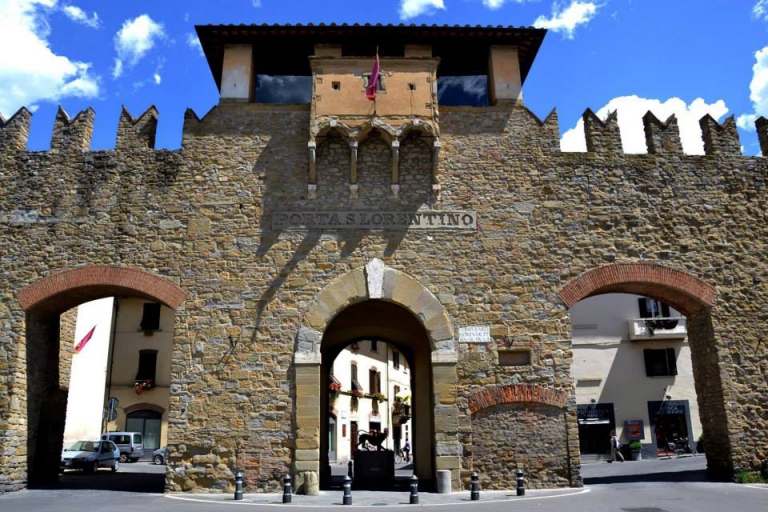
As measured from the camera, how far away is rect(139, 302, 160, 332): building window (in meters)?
26.1

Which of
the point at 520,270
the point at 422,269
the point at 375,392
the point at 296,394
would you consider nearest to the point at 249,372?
the point at 296,394

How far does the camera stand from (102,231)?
38.3 feet

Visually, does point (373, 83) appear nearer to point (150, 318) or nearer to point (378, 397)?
point (150, 318)

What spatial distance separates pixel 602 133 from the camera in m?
12.6

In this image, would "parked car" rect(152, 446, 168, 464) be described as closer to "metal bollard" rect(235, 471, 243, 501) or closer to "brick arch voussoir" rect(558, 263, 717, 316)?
"metal bollard" rect(235, 471, 243, 501)

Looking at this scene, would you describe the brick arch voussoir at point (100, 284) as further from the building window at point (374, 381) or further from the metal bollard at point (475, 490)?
the building window at point (374, 381)

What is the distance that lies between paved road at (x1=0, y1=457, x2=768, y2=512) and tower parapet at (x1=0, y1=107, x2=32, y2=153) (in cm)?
678

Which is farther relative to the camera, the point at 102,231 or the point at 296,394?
the point at 102,231

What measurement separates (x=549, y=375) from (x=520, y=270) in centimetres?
206

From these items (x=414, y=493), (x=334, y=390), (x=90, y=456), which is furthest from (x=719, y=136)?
(x=90, y=456)

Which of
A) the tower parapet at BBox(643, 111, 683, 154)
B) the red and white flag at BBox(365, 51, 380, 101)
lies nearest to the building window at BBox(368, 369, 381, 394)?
the red and white flag at BBox(365, 51, 380, 101)

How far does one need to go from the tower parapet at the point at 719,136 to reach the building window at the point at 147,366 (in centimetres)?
2215

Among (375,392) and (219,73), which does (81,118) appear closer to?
(219,73)

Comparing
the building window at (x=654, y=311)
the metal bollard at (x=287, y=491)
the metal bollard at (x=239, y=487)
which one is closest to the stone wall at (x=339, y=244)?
the metal bollard at (x=239, y=487)
